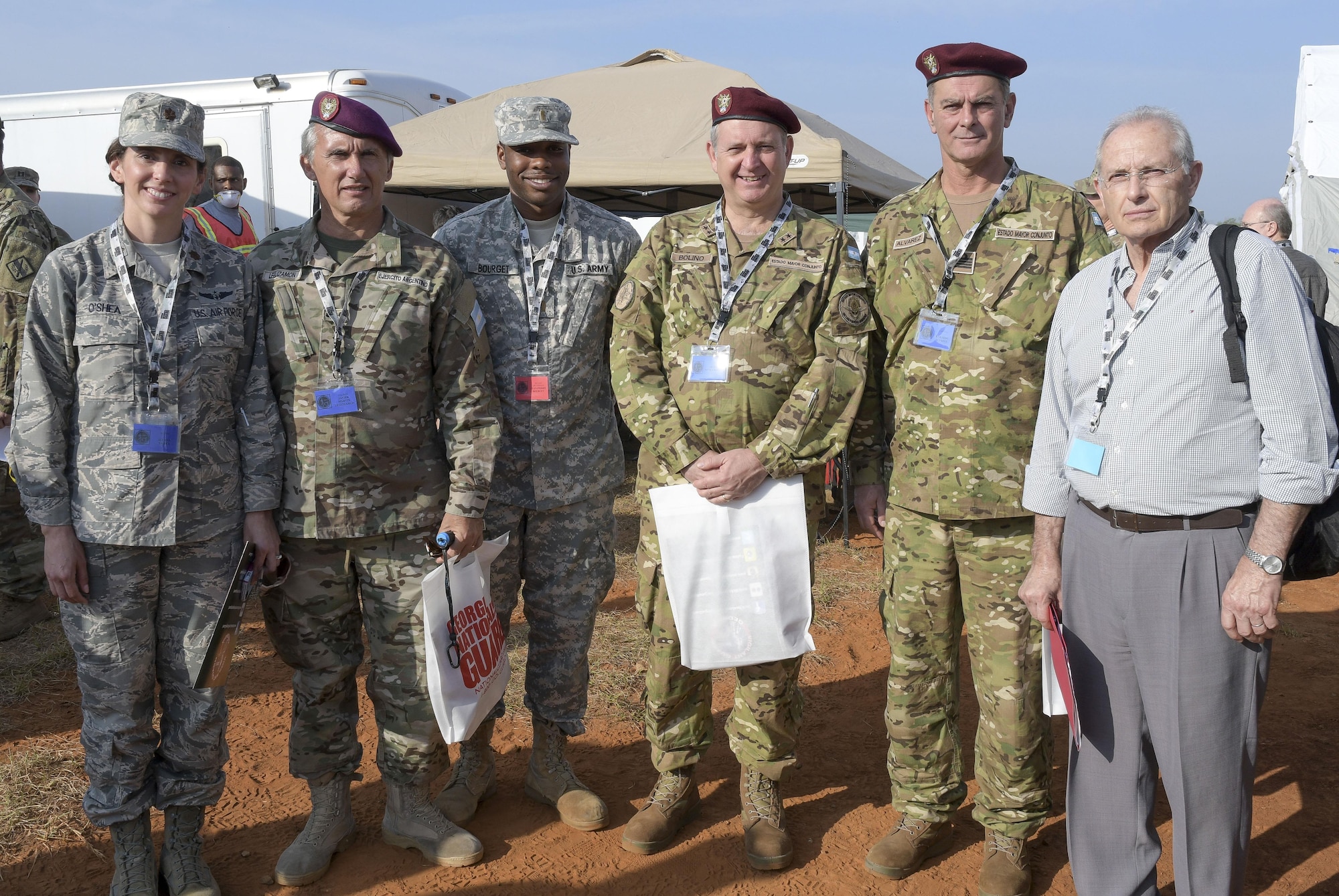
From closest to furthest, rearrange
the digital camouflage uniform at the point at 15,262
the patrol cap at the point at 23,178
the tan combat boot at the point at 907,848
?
the tan combat boot at the point at 907,848 → the digital camouflage uniform at the point at 15,262 → the patrol cap at the point at 23,178

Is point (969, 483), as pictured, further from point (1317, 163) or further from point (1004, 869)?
point (1317, 163)

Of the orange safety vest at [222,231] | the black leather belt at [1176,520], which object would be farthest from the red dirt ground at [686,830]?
the orange safety vest at [222,231]

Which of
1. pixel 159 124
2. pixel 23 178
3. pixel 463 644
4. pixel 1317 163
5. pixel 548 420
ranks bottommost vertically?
pixel 463 644

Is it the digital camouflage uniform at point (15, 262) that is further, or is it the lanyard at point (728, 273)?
the digital camouflage uniform at point (15, 262)

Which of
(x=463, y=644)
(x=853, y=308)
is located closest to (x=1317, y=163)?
(x=853, y=308)

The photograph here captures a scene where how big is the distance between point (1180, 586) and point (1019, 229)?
3.89 ft

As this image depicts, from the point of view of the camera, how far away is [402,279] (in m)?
3.14

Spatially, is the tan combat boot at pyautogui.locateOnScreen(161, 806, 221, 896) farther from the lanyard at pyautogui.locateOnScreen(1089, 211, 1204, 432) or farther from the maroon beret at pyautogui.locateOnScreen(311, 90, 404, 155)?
the lanyard at pyautogui.locateOnScreen(1089, 211, 1204, 432)

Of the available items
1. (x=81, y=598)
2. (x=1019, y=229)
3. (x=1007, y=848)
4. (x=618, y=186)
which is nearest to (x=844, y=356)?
(x=1019, y=229)

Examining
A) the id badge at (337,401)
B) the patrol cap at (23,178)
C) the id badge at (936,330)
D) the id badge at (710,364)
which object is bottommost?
the id badge at (337,401)

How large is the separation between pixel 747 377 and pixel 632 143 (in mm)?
6373

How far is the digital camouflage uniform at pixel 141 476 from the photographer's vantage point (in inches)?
114

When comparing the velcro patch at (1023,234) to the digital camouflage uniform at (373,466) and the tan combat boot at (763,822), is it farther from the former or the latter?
the tan combat boot at (763,822)

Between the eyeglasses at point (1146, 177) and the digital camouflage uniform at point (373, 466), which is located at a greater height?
the eyeglasses at point (1146, 177)
